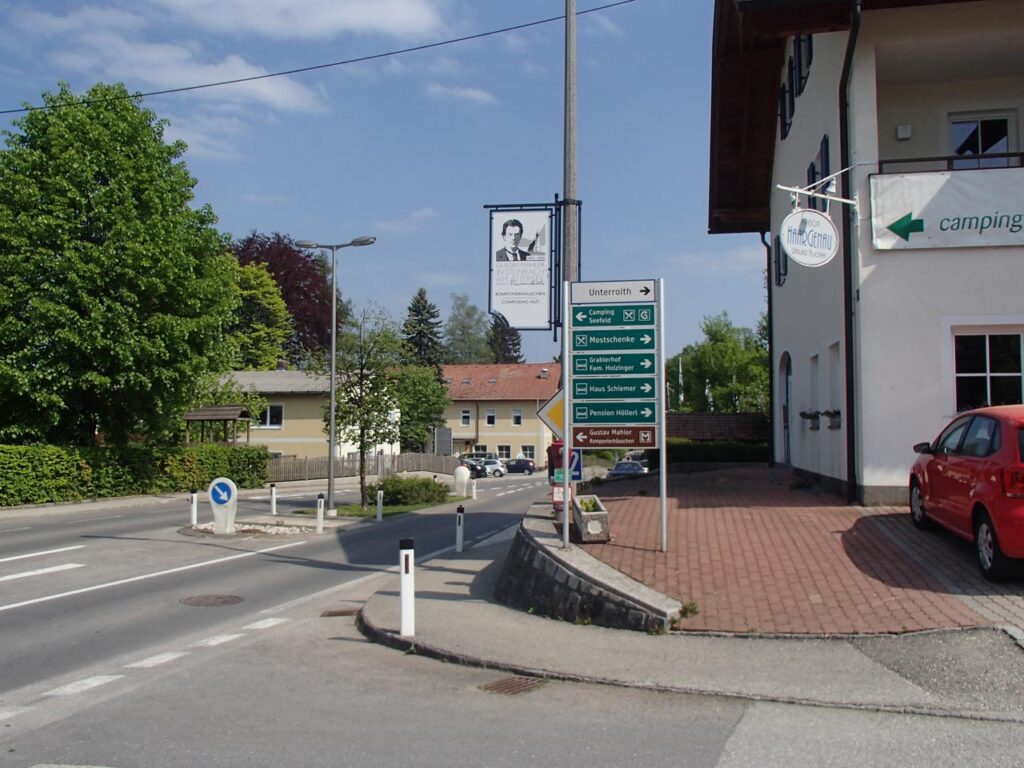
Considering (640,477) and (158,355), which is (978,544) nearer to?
(640,477)

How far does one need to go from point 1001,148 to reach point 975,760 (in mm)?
12633

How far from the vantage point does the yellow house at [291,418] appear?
54750 mm

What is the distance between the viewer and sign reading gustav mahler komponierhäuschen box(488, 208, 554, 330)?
39.4 feet

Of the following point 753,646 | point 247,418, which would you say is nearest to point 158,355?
point 247,418

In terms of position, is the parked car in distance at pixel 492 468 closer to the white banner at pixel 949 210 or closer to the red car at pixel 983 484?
the white banner at pixel 949 210

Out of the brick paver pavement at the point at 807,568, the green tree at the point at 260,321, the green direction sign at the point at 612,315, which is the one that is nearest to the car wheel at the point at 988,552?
the brick paver pavement at the point at 807,568

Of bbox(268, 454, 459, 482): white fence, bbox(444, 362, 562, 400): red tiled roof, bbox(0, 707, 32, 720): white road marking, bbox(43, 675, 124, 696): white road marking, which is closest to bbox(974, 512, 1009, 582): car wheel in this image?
bbox(43, 675, 124, 696): white road marking

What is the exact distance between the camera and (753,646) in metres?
7.69

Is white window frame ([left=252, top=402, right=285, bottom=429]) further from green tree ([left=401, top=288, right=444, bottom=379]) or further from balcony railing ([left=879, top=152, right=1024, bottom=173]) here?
balcony railing ([left=879, top=152, right=1024, bottom=173])

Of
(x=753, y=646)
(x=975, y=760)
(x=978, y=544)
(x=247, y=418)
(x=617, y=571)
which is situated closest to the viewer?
(x=975, y=760)

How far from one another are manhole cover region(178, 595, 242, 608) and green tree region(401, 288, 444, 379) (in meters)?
61.2

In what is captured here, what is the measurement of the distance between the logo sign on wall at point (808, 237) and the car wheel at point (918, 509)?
10.6 ft

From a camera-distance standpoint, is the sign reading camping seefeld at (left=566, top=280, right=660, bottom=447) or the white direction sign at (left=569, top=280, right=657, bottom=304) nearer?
the sign reading camping seefeld at (left=566, top=280, right=660, bottom=447)

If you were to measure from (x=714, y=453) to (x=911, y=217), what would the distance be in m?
12.3
